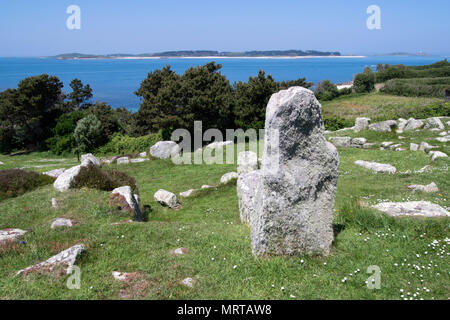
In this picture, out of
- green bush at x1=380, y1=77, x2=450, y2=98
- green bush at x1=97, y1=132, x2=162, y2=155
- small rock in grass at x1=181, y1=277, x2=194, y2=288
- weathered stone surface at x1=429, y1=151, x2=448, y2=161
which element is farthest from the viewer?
green bush at x1=380, y1=77, x2=450, y2=98

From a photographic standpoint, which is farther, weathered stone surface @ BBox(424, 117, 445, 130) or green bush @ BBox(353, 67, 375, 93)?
green bush @ BBox(353, 67, 375, 93)

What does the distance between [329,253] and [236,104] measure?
34.2 meters

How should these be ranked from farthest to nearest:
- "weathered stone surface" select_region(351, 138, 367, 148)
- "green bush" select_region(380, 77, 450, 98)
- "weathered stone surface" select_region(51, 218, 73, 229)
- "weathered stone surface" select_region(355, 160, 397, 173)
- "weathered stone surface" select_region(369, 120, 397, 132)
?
"green bush" select_region(380, 77, 450, 98) → "weathered stone surface" select_region(369, 120, 397, 132) → "weathered stone surface" select_region(351, 138, 367, 148) → "weathered stone surface" select_region(355, 160, 397, 173) → "weathered stone surface" select_region(51, 218, 73, 229)

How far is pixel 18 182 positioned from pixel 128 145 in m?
24.3

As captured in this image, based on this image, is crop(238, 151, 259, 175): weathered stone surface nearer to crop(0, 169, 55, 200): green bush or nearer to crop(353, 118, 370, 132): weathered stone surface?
crop(0, 169, 55, 200): green bush

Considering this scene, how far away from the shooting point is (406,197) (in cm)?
1273

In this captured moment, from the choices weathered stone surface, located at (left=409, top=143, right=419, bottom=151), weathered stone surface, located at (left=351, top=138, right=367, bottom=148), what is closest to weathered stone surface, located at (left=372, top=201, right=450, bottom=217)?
weathered stone surface, located at (left=409, top=143, right=419, bottom=151)

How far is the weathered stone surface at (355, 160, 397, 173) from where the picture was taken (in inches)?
726

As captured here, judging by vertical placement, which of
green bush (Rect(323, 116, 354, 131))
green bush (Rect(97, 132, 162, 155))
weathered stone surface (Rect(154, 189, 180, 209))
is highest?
green bush (Rect(323, 116, 354, 131))

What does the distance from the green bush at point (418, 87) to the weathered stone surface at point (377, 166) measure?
50726 mm

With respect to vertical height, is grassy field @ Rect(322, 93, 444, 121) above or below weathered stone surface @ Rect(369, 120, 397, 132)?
above

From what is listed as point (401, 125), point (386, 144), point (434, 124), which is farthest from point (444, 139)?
point (401, 125)

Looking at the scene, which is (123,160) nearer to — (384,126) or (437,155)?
(384,126)

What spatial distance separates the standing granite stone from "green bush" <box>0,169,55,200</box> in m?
14.5
